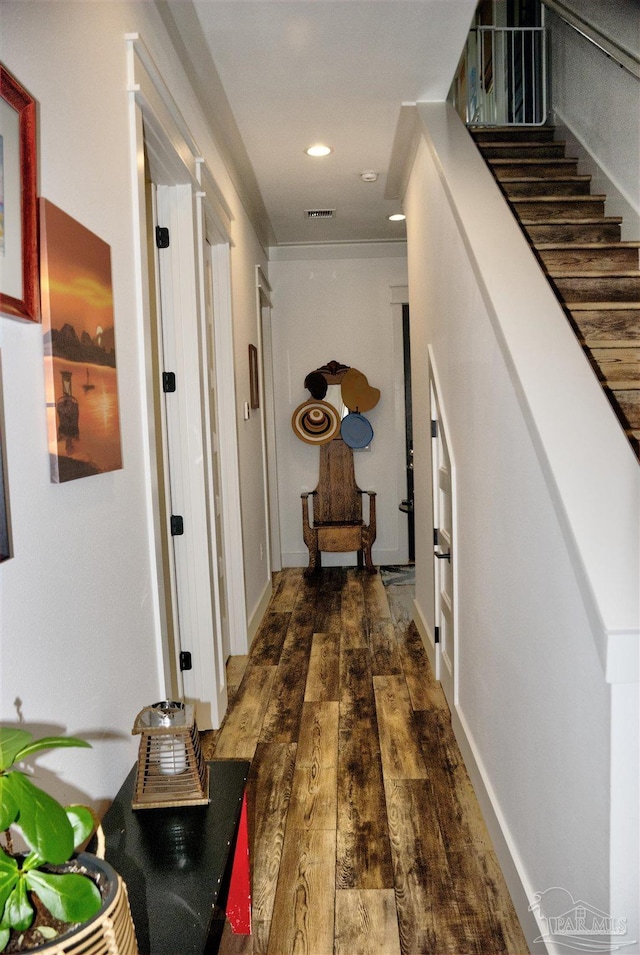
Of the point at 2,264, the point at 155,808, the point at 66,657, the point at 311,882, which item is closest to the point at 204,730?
the point at 311,882

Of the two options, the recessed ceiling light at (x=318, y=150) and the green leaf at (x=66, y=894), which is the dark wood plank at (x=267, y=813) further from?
the recessed ceiling light at (x=318, y=150)

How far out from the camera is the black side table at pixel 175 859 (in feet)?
3.68

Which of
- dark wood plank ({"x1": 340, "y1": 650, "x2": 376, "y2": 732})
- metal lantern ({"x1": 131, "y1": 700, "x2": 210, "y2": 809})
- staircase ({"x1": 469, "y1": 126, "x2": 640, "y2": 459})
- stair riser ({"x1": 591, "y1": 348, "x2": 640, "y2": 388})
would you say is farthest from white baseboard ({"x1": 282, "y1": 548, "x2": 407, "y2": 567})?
metal lantern ({"x1": 131, "y1": 700, "x2": 210, "y2": 809})

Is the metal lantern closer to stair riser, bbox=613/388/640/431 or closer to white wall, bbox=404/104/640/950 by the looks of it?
white wall, bbox=404/104/640/950

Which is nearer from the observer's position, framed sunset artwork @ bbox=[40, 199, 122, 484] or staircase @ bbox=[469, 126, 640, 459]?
framed sunset artwork @ bbox=[40, 199, 122, 484]

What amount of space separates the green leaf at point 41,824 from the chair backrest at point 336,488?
5271mm

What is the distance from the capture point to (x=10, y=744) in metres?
0.74

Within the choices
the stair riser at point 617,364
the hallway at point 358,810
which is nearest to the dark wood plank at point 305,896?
the hallway at point 358,810

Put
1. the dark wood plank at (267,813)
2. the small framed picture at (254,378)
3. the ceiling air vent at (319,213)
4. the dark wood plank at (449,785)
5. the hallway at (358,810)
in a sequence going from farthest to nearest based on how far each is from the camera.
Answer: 1. the ceiling air vent at (319,213)
2. the small framed picture at (254,378)
3. the dark wood plank at (449,785)
4. the dark wood plank at (267,813)
5. the hallway at (358,810)

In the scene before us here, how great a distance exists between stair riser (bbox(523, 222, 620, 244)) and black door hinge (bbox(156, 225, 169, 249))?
1.64 m

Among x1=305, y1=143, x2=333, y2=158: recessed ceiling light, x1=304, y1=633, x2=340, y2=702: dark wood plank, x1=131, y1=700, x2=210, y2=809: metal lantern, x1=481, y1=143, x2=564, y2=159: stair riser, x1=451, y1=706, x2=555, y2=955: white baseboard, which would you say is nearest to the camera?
x1=131, y1=700, x2=210, y2=809: metal lantern

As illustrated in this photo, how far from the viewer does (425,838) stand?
2.17 meters

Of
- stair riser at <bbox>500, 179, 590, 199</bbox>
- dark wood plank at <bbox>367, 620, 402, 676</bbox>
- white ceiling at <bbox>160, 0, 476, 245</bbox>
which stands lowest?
dark wood plank at <bbox>367, 620, 402, 676</bbox>

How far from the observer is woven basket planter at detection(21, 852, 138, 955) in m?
0.72
